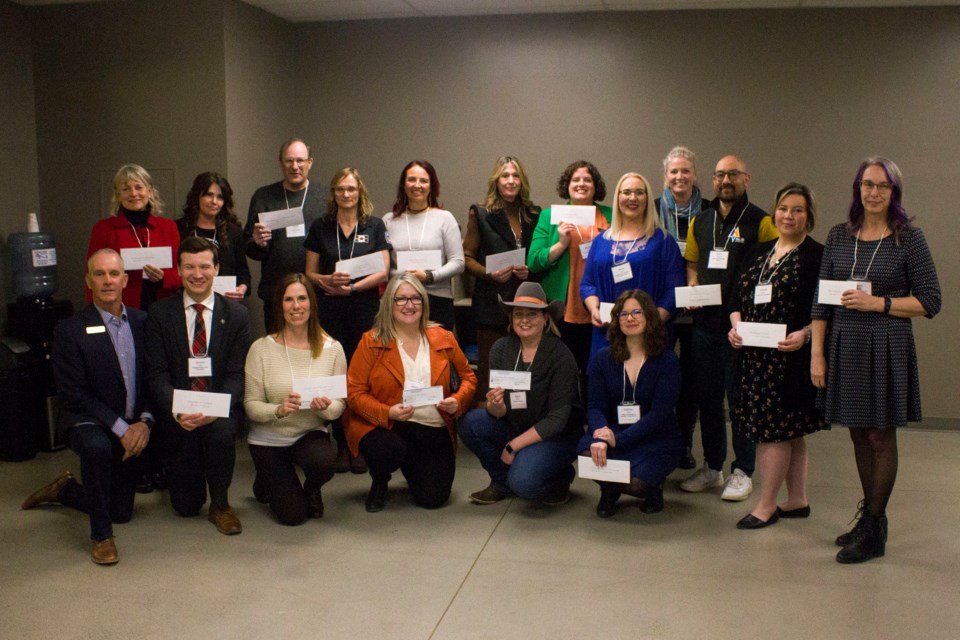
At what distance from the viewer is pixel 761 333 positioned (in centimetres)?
378

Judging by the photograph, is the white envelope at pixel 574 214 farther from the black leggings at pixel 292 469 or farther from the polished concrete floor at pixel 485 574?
the black leggings at pixel 292 469

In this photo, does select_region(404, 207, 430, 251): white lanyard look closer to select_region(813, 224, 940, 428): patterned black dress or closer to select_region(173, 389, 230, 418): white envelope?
select_region(173, 389, 230, 418): white envelope

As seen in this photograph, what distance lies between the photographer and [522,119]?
6.23 m

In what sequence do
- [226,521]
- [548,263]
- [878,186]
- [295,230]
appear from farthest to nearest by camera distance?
[295,230] < [548,263] < [226,521] < [878,186]

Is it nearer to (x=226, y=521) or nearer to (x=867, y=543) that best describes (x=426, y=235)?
(x=226, y=521)

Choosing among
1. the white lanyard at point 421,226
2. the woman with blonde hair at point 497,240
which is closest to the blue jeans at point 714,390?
the woman with blonde hair at point 497,240

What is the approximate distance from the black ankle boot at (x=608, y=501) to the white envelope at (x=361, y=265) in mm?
1579

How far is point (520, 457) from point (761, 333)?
1196 millimetres

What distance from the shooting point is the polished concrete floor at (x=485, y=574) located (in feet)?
9.95

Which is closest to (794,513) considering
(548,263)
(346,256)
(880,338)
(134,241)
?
(880,338)

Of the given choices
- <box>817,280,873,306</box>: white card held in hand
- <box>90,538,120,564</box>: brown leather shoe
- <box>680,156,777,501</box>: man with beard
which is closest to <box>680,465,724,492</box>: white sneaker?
<box>680,156,777,501</box>: man with beard

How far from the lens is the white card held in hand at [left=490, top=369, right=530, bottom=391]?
13.5ft

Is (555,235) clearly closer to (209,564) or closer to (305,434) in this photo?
(305,434)

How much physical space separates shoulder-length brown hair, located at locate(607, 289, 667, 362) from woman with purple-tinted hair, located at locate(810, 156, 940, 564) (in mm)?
721
